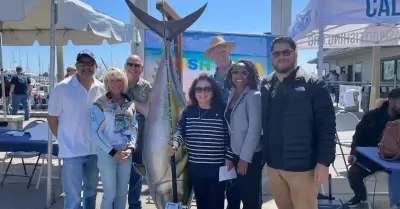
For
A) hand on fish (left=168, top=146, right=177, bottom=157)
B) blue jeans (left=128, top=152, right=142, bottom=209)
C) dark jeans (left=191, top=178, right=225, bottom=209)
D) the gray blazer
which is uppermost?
the gray blazer

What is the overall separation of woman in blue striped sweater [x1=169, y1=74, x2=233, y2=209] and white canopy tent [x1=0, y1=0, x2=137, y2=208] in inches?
71.9

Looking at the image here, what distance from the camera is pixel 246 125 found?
2930 millimetres

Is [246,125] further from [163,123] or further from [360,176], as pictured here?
[360,176]

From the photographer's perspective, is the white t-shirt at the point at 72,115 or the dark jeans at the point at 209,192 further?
the white t-shirt at the point at 72,115

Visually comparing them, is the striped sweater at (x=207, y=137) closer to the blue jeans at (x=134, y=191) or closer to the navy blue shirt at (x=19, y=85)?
the blue jeans at (x=134, y=191)

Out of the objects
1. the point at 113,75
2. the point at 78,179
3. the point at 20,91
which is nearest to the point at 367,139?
the point at 113,75

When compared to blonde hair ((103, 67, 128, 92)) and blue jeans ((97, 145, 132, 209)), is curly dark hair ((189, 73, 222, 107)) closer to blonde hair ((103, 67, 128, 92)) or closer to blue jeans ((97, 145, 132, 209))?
blonde hair ((103, 67, 128, 92))

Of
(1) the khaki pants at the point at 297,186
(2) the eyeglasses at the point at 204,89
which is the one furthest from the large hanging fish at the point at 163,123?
(1) the khaki pants at the point at 297,186

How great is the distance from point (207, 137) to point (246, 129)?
0.31 metres

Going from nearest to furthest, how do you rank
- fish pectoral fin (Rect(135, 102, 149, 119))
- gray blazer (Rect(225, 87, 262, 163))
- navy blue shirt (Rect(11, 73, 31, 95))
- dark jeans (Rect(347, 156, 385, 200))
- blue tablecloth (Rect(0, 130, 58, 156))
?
gray blazer (Rect(225, 87, 262, 163)) → fish pectoral fin (Rect(135, 102, 149, 119)) → dark jeans (Rect(347, 156, 385, 200)) → blue tablecloth (Rect(0, 130, 58, 156)) → navy blue shirt (Rect(11, 73, 31, 95))

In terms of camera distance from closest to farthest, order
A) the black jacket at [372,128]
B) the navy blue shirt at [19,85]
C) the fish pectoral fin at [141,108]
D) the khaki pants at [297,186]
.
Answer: the khaki pants at [297,186] → the fish pectoral fin at [141,108] → the black jacket at [372,128] → the navy blue shirt at [19,85]

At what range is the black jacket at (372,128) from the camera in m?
4.42

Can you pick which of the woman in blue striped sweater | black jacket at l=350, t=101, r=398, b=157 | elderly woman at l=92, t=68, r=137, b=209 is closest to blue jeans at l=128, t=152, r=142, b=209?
elderly woman at l=92, t=68, r=137, b=209

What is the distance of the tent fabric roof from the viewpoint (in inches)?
142
